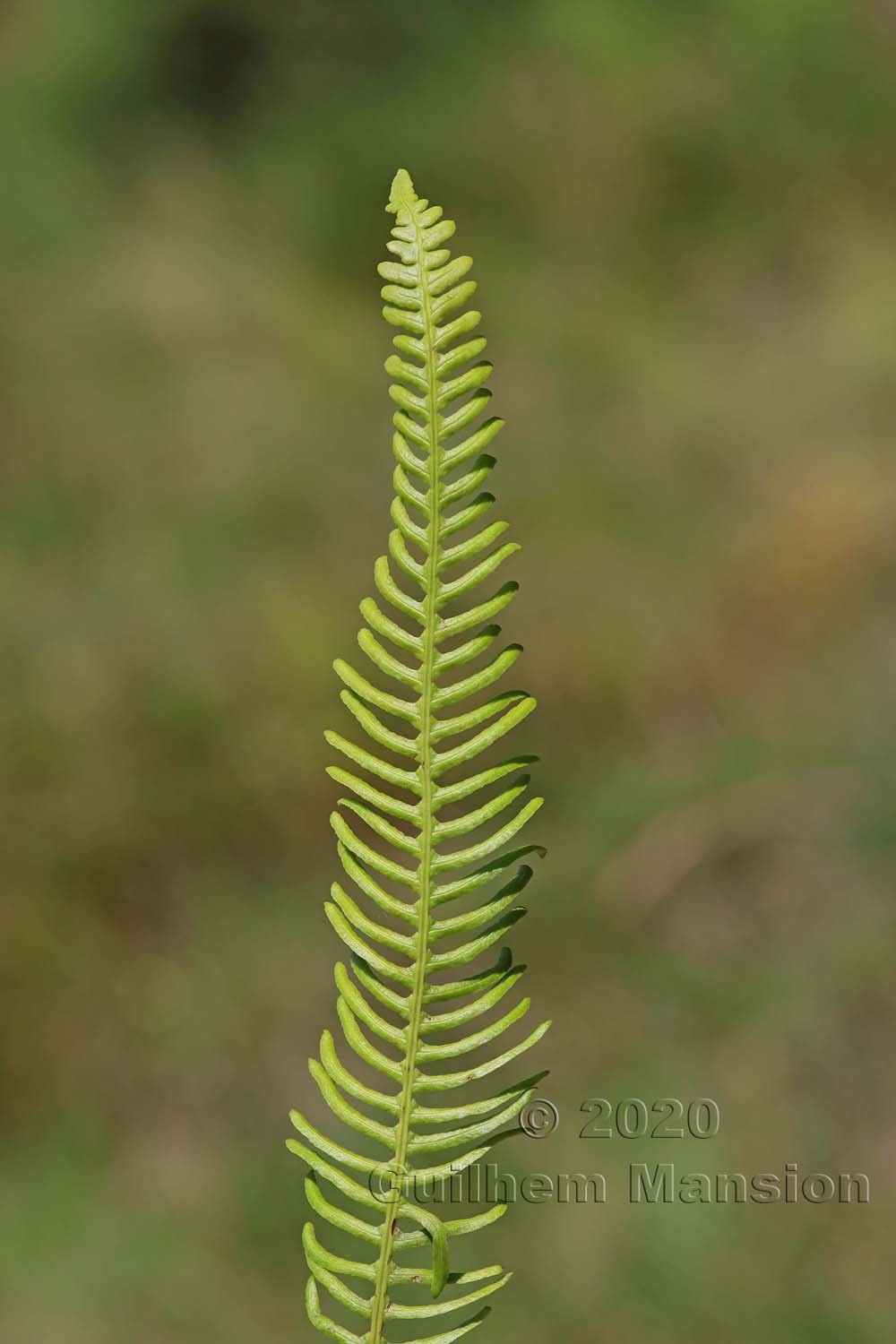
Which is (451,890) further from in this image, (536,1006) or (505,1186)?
(536,1006)

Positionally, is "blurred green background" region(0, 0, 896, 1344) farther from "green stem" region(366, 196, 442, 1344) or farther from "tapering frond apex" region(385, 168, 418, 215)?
"tapering frond apex" region(385, 168, 418, 215)

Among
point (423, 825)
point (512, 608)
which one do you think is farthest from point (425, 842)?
point (512, 608)

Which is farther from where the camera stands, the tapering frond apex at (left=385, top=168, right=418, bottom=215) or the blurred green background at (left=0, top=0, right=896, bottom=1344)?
the blurred green background at (left=0, top=0, right=896, bottom=1344)

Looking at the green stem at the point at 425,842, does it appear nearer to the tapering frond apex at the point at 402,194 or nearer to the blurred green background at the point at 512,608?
the tapering frond apex at the point at 402,194

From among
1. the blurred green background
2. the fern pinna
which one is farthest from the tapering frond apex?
the blurred green background

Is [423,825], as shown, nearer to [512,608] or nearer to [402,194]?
[402,194]

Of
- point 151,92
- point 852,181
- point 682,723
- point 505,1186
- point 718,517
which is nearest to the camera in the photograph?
point 505,1186

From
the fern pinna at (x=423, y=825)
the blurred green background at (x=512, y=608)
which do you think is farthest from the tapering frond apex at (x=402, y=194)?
the blurred green background at (x=512, y=608)

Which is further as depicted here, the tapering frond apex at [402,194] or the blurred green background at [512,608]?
the blurred green background at [512,608]

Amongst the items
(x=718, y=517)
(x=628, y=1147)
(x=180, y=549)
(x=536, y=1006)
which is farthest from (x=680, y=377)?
(x=628, y=1147)
